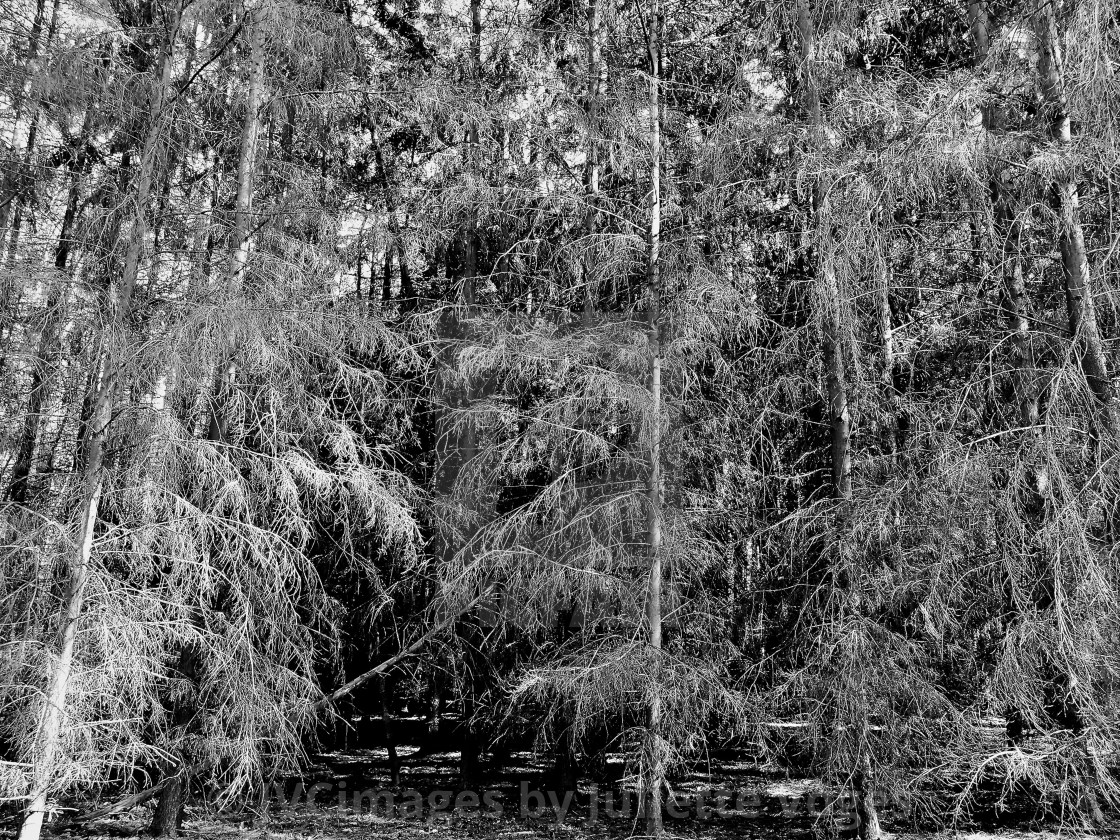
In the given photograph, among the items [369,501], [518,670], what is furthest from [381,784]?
[369,501]

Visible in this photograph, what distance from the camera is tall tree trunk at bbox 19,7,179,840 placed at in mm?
5262

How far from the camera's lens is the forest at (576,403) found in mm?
5898

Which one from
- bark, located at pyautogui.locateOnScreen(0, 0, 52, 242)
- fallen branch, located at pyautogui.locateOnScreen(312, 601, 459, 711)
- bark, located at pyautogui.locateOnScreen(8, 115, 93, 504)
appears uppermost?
bark, located at pyautogui.locateOnScreen(0, 0, 52, 242)

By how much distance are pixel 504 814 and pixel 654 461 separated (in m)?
4.19

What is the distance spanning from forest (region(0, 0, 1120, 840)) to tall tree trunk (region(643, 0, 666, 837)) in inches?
1.5

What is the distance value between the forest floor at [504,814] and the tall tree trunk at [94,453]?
2.81m

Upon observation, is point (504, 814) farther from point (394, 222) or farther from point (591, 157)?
point (591, 157)

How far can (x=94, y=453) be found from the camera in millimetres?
6039

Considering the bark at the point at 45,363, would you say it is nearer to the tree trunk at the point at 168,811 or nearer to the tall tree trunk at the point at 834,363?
the tree trunk at the point at 168,811

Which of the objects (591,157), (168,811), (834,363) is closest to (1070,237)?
(834,363)

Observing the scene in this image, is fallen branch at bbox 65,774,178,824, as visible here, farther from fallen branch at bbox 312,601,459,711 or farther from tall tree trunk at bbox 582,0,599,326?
tall tree trunk at bbox 582,0,599,326

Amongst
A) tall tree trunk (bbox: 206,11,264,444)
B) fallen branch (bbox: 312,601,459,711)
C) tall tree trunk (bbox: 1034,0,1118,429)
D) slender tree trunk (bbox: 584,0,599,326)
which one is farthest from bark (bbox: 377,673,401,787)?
tall tree trunk (bbox: 1034,0,1118,429)

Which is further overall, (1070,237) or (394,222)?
(394,222)

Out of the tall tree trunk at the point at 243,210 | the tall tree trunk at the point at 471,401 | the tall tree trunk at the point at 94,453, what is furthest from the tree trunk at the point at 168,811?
the tall tree trunk at the point at 243,210
